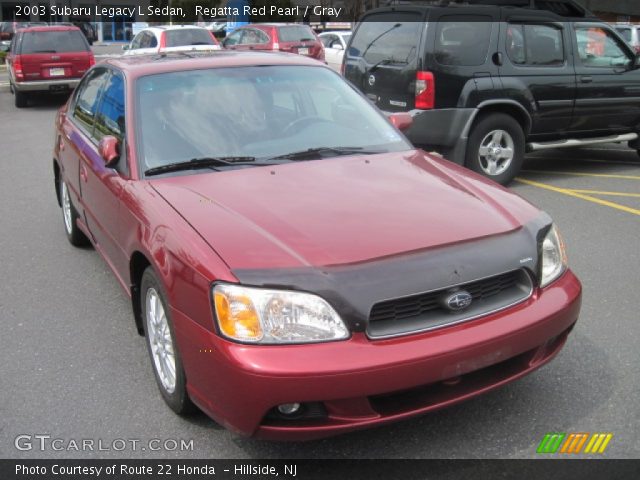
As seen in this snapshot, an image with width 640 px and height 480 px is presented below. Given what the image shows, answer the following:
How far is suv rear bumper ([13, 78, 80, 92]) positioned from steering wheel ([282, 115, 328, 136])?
12.6 meters

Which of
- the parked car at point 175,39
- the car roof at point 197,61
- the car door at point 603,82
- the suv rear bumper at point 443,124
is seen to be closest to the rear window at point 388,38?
the suv rear bumper at point 443,124

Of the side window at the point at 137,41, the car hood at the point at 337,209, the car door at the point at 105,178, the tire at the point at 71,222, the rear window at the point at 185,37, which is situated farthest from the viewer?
the side window at the point at 137,41

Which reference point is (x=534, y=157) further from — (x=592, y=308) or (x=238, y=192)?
(x=238, y=192)

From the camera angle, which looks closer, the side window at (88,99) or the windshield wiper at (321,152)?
the windshield wiper at (321,152)

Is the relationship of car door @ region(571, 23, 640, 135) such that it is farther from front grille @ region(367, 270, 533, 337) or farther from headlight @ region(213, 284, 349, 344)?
headlight @ region(213, 284, 349, 344)

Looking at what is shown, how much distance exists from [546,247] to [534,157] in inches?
272

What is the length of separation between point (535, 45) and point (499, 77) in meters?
0.66

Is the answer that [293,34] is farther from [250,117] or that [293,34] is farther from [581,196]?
[250,117]

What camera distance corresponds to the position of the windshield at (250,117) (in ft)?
12.2

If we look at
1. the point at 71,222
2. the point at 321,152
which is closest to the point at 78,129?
the point at 71,222

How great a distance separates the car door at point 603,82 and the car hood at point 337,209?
15.7 feet

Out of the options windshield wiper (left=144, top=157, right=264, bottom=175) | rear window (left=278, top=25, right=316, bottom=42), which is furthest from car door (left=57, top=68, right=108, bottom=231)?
rear window (left=278, top=25, right=316, bottom=42)

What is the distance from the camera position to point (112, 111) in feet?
13.8

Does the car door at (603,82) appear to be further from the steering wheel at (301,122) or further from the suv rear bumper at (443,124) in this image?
the steering wheel at (301,122)
